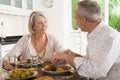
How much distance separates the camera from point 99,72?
137 centimetres

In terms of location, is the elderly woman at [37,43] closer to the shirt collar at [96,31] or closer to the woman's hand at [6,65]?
the woman's hand at [6,65]

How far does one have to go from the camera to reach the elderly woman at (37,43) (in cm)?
234

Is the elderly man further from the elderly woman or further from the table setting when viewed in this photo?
the elderly woman

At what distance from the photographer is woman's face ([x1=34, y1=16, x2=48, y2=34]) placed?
241 centimetres

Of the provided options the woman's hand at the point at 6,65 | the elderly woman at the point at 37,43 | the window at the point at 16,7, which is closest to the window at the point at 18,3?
the window at the point at 16,7

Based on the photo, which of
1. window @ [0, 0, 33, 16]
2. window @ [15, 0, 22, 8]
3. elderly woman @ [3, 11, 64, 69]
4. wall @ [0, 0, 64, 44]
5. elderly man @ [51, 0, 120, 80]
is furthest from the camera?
wall @ [0, 0, 64, 44]

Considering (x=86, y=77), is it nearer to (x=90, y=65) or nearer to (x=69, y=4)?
(x=90, y=65)

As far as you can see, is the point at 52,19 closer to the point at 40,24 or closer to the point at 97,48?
the point at 40,24

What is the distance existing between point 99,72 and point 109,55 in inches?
4.7

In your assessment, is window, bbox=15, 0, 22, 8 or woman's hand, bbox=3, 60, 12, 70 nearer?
woman's hand, bbox=3, 60, 12, 70

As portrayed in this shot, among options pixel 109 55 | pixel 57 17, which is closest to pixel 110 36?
pixel 109 55

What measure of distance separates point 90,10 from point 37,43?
1042 mm

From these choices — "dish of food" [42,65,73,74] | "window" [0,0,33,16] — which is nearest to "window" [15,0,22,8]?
"window" [0,0,33,16]

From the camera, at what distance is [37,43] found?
95.3 inches
